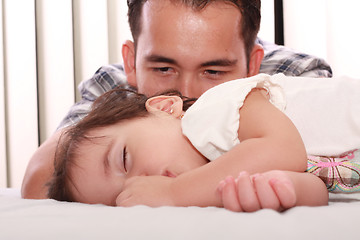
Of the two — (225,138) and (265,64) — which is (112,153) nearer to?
(225,138)

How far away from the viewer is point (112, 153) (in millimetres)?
929

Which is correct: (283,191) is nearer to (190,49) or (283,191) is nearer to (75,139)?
(75,139)

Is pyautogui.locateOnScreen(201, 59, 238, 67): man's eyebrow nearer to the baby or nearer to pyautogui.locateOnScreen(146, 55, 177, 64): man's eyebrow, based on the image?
pyautogui.locateOnScreen(146, 55, 177, 64): man's eyebrow

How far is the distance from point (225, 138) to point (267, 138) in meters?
0.13

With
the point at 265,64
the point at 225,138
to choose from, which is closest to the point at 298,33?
the point at 265,64

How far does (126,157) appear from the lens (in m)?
0.93

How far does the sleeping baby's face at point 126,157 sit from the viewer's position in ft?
2.95

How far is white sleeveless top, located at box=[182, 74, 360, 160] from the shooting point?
36.5 inches

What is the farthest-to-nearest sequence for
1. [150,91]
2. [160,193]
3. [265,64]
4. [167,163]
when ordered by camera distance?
[265,64] < [150,91] < [167,163] < [160,193]

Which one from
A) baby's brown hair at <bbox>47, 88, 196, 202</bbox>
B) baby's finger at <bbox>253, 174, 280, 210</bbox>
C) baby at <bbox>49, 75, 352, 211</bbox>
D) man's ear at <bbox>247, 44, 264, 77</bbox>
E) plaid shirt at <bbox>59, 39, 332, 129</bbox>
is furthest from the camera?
plaid shirt at <bbox>59, 39, 332, 129</bbox>

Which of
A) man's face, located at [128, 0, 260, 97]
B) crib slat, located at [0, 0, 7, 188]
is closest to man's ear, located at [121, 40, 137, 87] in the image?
man's face, located at [128, 0, 260, 97]

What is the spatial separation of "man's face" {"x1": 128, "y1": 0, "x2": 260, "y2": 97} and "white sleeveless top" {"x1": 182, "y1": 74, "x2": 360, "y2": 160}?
33cm

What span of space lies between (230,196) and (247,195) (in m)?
0.03

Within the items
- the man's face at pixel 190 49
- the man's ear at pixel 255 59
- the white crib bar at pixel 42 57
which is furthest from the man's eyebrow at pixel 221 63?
the white crib bar at pixel 42 57
